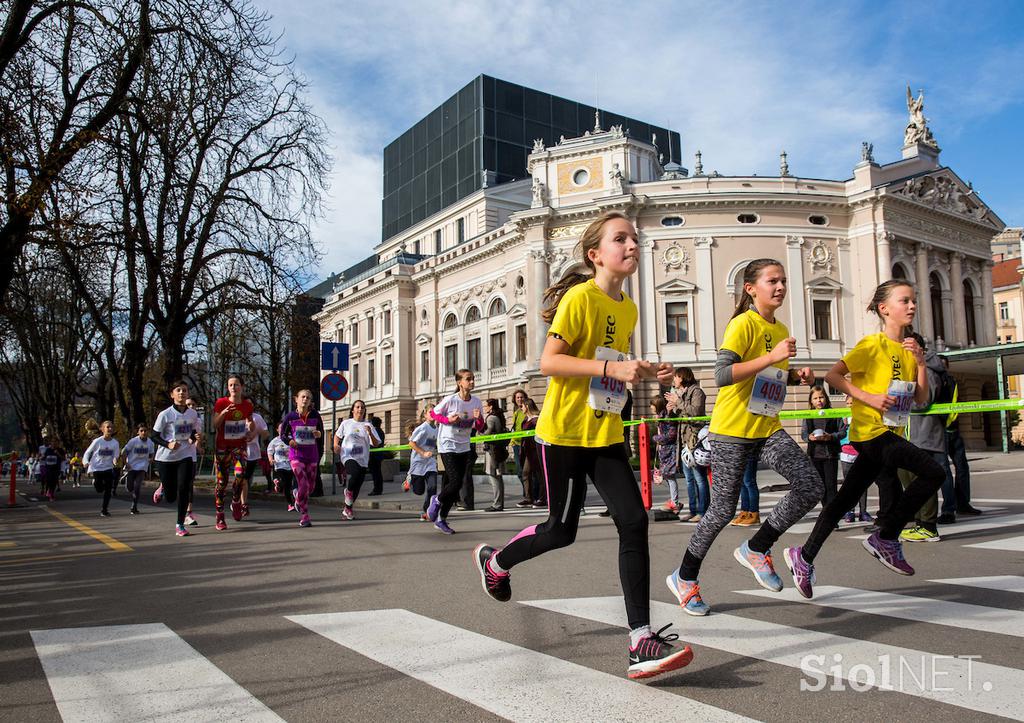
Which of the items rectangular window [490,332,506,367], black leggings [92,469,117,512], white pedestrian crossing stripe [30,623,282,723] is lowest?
white pedestrian crossing stripe [30,623,282,723]

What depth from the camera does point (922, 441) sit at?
28.4 ft

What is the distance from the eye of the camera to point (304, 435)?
12.2 meters

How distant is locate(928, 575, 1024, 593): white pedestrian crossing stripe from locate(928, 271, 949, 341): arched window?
45078mm

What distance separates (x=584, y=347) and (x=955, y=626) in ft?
7.89

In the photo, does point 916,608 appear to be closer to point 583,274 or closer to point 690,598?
point 690,598

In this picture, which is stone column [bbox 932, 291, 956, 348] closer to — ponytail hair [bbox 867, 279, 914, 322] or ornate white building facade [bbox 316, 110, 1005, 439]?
ornate white building facade [bbox 316, 110, 1005, 439]

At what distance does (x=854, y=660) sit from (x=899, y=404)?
8.02 ft

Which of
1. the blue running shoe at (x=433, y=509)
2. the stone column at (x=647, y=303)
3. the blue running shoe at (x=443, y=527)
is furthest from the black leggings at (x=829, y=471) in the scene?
the stone column at (x=647, y=303)

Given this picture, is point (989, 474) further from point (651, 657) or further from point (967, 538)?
point (651, 657)

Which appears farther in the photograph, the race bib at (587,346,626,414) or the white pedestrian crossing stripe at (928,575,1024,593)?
the white pedestrian crossing stripe at (928,575,1024,593)

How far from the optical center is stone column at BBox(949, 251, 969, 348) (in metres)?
46.9

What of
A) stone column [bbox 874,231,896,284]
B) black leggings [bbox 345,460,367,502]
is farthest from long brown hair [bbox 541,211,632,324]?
stone column [bbox 874,231,896,284]

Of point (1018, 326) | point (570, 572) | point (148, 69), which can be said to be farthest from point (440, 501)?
point (1018, 326)

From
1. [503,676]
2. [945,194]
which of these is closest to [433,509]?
[503,676]
